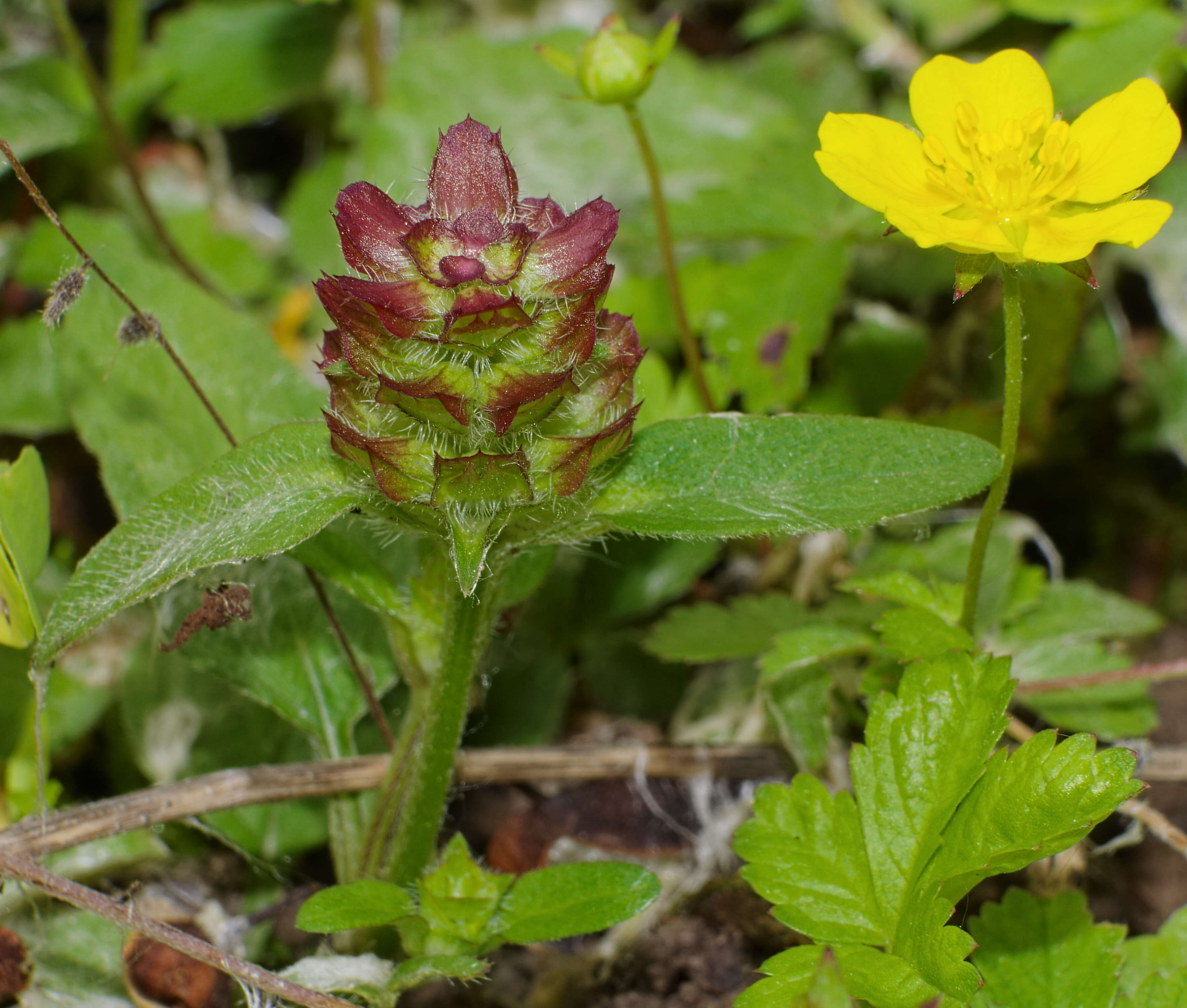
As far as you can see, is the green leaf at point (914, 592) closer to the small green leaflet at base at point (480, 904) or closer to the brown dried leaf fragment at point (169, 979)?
the small green leaflet at base at point (480, 904)

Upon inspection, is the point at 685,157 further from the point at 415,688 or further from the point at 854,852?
the point at 854,852

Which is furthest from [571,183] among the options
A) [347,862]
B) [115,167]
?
[347,862]

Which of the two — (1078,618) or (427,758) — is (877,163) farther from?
(427,758)

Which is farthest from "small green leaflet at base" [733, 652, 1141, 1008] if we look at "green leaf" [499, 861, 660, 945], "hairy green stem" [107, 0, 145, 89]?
"hairy green stem" [107, 0, 145, 89]

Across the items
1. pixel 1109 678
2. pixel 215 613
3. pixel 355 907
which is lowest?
pixel 1109 678

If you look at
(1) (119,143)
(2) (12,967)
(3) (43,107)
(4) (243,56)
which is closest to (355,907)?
(2) (12,967)

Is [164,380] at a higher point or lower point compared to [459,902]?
higher
